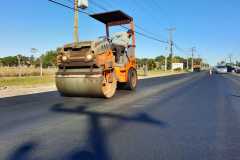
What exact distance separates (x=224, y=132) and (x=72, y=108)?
16.2 ft

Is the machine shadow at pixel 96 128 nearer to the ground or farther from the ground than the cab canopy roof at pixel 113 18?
nearer to the ground

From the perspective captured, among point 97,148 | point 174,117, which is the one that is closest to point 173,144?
point 97,148

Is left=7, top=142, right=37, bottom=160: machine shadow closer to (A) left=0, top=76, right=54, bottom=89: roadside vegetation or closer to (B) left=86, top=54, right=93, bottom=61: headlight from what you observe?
(B) left=86, top=54, right=93, bottom=61: headlight

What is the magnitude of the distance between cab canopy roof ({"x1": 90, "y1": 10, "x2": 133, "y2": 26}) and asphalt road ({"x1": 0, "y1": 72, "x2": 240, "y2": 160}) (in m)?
6.20

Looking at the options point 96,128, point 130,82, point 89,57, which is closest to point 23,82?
point 130,82

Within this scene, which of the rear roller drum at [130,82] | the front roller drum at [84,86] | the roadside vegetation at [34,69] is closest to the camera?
the front roller drum at [84,86]

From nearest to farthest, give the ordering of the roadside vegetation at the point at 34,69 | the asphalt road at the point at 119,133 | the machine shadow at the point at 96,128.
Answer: the machine shadow at the point at 96,128
the asphalt road at the point at 119,133
the roadside vegetation at the point at 34,69

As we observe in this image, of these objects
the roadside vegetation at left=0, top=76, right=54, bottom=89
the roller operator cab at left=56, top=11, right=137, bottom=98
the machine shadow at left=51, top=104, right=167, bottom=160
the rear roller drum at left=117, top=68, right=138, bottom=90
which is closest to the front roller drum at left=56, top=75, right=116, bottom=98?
the roller operator cab at left=56, top=11, right=137, bottom=98

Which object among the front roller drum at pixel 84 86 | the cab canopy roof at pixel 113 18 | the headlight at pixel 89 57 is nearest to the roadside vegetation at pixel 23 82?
the cab canopy roof at pixel 113 18

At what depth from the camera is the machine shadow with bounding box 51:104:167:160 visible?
183 inches

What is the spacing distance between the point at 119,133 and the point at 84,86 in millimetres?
5565

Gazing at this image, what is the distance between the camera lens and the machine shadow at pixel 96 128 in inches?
183

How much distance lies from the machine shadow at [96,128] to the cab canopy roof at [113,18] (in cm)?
617

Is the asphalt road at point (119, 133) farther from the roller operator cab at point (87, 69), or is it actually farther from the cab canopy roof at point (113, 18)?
the cab canopy roof at point (113, 18)
